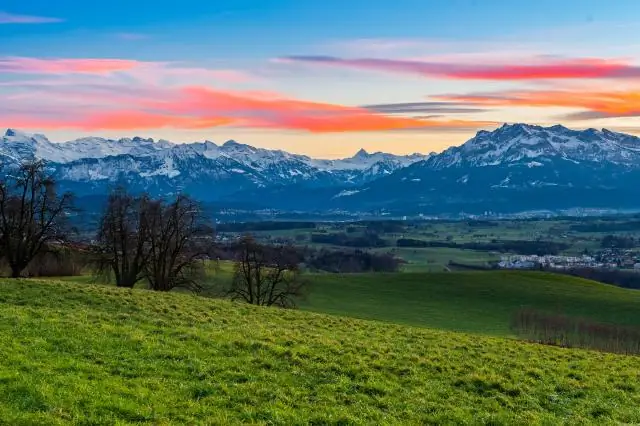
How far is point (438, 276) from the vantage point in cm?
10656

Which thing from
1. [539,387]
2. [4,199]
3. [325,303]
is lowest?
[325,303]

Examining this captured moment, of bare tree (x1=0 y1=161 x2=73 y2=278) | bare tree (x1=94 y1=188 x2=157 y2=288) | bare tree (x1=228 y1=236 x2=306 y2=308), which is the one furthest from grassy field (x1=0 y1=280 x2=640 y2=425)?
bare tree (x1=228 y1=236 x2=306 y2=308)

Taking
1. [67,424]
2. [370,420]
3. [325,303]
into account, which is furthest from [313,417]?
[325,303]

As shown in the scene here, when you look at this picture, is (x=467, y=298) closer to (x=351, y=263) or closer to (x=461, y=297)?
(x=461, y=297)

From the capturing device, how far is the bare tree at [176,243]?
58.4 metres

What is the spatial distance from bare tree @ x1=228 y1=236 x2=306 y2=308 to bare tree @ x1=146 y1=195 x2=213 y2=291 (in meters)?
5.82

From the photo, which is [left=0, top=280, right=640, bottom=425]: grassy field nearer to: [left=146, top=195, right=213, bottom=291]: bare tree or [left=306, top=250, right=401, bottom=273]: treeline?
[left=146, top=195, right=213, bottom=291]: bare tree

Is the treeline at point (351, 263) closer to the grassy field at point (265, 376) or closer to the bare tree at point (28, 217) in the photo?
the bare tree at point (28, 217)

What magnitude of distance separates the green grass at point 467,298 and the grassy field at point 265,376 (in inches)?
1563

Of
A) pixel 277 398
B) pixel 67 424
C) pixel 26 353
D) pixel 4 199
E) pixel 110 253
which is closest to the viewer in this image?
pixel 67 424

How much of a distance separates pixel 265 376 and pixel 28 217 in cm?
3681

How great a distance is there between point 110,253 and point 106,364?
42422 mm

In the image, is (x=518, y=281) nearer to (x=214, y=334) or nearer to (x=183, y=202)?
(x=183, y=202)

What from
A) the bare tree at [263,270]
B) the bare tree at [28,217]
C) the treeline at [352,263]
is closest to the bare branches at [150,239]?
the bare tree at [263,270]
